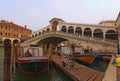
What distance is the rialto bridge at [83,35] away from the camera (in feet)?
87.7

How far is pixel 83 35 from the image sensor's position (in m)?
31.7

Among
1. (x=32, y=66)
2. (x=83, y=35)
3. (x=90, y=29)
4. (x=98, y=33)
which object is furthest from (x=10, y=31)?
(x=32, y=66)

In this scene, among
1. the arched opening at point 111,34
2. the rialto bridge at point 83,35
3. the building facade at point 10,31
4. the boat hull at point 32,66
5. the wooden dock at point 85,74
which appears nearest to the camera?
the wooden dock at point 85,74

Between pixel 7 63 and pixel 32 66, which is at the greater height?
pixel 7 63

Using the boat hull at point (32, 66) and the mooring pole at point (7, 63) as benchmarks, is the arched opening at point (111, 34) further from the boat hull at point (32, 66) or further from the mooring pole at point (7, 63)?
the mooring pole at point (7, 63)

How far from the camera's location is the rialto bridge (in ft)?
87.7

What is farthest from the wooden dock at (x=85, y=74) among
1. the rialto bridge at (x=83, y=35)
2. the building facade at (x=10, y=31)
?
the building facade at (x=10, y=31)

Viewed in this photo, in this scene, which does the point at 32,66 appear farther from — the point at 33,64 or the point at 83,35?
the point at 83,35

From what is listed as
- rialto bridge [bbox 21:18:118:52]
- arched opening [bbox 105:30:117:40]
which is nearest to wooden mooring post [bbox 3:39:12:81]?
rialto bridge [bbox 21:18:118:52]

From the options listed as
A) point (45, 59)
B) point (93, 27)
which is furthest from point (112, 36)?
point (45, 59)

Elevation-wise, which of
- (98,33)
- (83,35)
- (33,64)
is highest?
(98,33)

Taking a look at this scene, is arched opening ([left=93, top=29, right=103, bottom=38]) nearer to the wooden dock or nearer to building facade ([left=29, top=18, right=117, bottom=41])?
building facade ([left=29, top=18, right=117, bottom=41])

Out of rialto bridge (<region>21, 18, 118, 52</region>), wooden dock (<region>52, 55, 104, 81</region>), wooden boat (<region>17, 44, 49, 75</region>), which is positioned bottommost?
wooden dock (<region>52, 55, 104, 81</region>)

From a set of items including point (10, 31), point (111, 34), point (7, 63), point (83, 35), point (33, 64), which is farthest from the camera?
point (10, 31)
